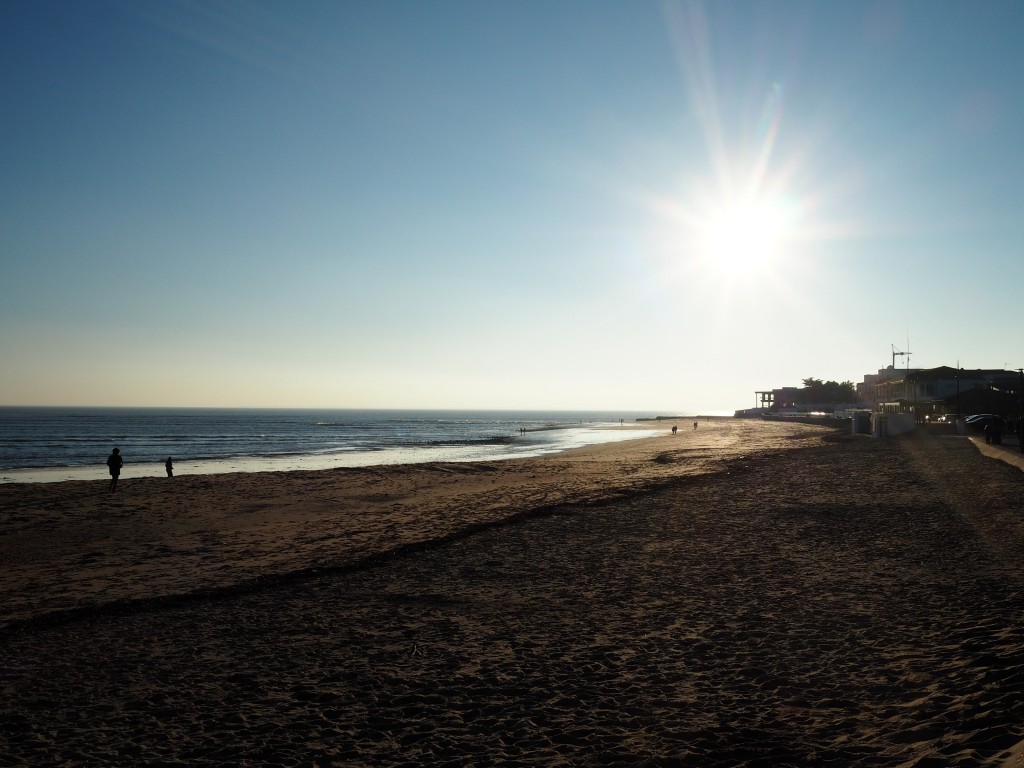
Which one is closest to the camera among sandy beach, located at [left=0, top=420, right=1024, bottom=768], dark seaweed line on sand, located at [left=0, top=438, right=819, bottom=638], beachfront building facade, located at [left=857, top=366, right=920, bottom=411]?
sandy beach, located at [left=0, top=420, right=1024, bottom=768]

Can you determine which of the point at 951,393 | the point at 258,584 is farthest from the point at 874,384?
the point at 258,584

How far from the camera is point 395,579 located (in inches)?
429

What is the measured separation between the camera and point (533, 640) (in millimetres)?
7723

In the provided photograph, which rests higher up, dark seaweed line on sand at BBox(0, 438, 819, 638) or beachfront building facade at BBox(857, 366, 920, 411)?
beachfront building facade at BBox(857, 366, 920, 411)

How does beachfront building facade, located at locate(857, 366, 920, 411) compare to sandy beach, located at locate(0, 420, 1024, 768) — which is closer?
sandy beach, located at locate(0, 420, 1024, 768)

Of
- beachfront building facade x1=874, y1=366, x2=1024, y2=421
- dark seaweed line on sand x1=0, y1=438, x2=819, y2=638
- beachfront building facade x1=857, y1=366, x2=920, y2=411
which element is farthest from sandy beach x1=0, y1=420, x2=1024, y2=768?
beachfront building facade x1=857, y1=366, x2=920, y2=411

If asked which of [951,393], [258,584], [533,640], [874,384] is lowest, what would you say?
[258,584]

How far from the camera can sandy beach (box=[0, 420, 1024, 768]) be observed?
5.27 meters

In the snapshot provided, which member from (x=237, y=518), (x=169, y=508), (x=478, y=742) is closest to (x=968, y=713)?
(x=478, y=742)

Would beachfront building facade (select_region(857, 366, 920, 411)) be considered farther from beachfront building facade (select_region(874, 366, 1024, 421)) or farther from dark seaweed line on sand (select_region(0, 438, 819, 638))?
dark seaweed line on sand (select_region(0, 438, 819, 638))

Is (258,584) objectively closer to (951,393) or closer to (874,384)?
(951,393)

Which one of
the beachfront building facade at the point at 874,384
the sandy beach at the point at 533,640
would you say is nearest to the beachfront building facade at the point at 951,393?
the beachfront building facade at the point at 874,384

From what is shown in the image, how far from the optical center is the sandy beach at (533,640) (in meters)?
5.27

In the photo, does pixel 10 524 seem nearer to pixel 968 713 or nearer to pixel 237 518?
pixel 237 518
